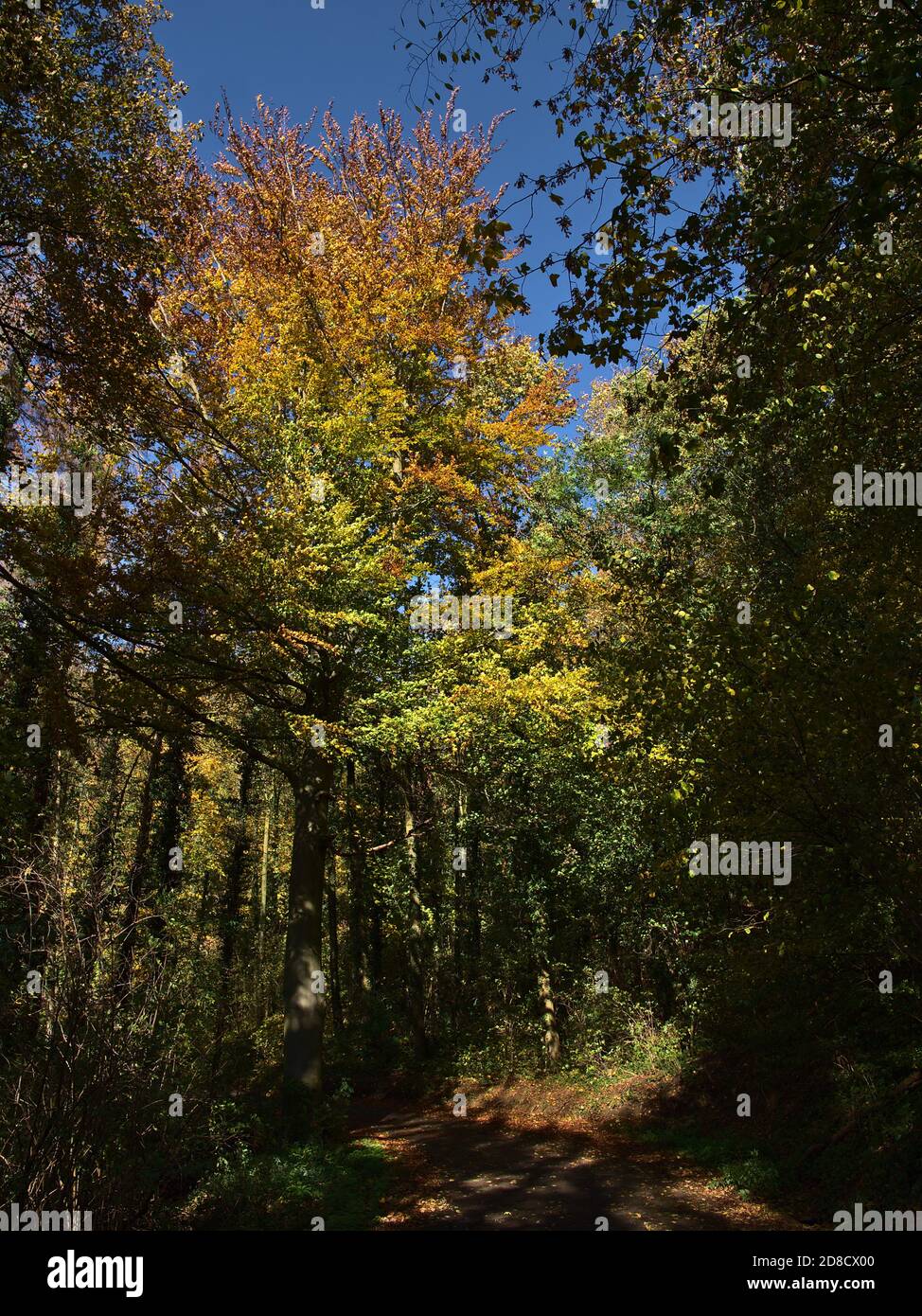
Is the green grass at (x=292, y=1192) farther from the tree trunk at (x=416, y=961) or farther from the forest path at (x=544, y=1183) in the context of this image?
the tree trunk at (x=416, y=961)

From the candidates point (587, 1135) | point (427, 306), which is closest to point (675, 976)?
point (587, 1135)

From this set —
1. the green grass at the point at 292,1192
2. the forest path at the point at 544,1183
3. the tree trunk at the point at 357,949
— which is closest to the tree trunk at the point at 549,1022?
the forest path at the point at 544,1183

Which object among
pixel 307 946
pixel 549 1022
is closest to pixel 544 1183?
pixel 307 946

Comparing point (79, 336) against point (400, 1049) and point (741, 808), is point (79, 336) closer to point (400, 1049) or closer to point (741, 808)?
point (741, 808)

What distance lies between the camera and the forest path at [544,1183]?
25.0ft

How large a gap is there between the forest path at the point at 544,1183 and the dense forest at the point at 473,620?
1.16ft

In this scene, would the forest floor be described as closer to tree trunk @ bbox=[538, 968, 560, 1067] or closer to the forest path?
the forest path

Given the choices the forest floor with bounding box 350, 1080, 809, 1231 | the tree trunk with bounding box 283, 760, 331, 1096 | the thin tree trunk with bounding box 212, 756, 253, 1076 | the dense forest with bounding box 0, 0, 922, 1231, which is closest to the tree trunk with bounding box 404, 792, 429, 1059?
the dense forest with bounding box 0, 0, 922, 1231

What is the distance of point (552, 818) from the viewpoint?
1645 cm

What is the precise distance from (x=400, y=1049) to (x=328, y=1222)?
13250 millimetres

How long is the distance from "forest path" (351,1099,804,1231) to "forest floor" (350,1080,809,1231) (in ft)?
0.05

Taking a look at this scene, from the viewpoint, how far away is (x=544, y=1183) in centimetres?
918

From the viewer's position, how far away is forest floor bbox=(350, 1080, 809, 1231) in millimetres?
7680
